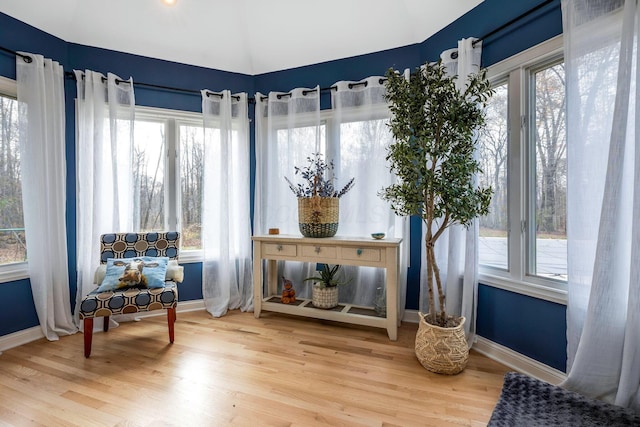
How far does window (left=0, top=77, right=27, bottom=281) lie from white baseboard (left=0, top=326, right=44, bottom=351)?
0.43 m

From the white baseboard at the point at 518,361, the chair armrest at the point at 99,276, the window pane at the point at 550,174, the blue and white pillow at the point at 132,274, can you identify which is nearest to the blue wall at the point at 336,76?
the white baseboard at the point at 518,361

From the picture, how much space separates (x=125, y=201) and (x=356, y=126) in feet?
7.52

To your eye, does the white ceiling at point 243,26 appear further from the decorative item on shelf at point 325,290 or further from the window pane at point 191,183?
the decorative item on shelf at point 325,290

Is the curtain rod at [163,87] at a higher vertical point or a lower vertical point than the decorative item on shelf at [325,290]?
higher

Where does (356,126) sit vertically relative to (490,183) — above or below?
above

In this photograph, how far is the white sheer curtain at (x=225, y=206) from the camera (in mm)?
3188

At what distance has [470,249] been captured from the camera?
226 cm

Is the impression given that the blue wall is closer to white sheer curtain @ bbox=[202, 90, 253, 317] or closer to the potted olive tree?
white sheer curtain @ bbox=[202, 90, 253, 317]

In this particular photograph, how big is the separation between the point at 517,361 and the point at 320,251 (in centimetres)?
159

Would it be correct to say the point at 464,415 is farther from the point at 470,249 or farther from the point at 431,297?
the point at 470,249

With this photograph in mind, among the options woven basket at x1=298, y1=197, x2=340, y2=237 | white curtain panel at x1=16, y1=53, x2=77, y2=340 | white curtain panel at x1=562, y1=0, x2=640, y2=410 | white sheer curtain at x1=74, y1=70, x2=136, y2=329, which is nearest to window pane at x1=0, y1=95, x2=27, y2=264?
white curtain panel at x1=16, y1=53, x2=77, y2=340

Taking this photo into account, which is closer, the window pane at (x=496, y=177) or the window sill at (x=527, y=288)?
the window sill at (x=527, y=288)

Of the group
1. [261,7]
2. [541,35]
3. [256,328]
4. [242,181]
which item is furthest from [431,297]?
[261,7]

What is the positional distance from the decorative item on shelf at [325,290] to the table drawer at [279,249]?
1.08ft
